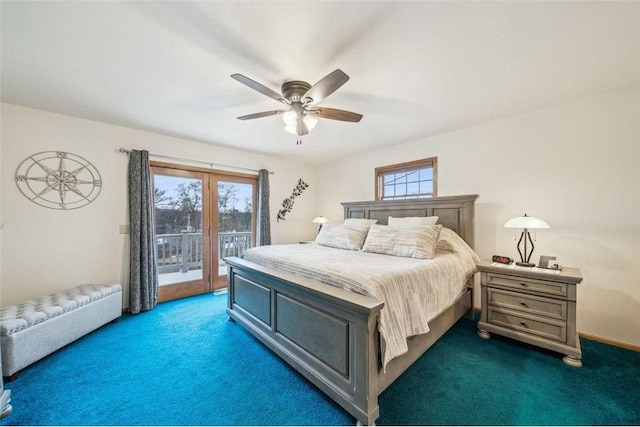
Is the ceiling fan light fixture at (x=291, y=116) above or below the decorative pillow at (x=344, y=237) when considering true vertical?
above

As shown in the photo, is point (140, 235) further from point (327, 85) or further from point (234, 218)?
point (327, 85)

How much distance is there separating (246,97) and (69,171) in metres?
2.47

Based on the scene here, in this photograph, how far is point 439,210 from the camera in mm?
3395

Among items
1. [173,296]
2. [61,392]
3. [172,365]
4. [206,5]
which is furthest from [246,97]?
[173,296]

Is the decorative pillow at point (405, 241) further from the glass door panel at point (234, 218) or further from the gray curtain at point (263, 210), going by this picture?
the glass door panel at point (234, 218)

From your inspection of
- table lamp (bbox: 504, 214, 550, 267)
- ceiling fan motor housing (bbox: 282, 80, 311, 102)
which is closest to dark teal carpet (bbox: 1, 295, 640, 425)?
table lamp (bbox: 504, 214, 550, 267)

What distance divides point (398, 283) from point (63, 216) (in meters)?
3.89

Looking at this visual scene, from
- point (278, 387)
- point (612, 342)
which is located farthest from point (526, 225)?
point (278, 387)

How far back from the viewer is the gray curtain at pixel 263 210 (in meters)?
4.56

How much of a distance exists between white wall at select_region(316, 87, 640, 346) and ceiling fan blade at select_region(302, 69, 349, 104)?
8.04 ft

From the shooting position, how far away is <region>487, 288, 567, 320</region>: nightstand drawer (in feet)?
7.05

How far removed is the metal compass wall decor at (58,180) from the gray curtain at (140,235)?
0.42 meters

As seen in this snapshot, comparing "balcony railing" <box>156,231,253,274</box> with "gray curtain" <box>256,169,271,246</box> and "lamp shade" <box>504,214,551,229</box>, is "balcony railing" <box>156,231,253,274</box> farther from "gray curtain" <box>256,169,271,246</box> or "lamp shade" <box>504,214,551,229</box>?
"lamp shade" <box>504,214,551,229</box>

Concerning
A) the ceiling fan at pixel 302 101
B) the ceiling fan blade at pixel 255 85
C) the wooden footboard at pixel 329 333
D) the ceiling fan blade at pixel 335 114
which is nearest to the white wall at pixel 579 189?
the wooden footboard at pixel 329 333
